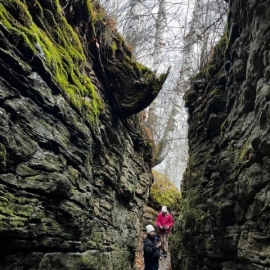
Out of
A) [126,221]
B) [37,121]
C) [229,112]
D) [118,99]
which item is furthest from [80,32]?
[126,221]

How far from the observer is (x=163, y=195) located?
19297 millimetres

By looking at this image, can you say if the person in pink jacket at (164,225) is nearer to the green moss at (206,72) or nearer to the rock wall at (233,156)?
the rock wall at (233,156)

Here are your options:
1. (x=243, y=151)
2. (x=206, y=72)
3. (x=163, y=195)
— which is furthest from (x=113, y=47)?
(x=163, y=195)

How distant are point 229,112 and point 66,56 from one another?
3.78 meters

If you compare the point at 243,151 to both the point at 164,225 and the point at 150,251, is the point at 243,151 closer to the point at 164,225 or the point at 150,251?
the point at 150,251

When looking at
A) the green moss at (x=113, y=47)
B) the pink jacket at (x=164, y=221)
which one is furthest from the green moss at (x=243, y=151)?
the pink jacket at (x=164, y=221)

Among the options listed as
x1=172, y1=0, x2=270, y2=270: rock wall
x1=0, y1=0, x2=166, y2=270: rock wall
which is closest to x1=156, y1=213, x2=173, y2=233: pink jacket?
x1=172, y1=0, x2=270, y2=270: rock wall

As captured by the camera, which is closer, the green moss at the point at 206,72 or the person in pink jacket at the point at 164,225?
the green moss at the point at 206,72

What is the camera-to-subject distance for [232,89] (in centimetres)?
691

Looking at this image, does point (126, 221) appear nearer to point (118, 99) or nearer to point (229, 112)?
point (118, 99)

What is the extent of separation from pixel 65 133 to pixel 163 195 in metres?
14.4

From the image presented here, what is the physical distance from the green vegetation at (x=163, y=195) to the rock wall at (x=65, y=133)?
27.1ft

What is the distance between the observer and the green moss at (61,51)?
4805 mm

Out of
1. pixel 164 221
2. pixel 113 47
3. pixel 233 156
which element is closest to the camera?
pixel 233 156
